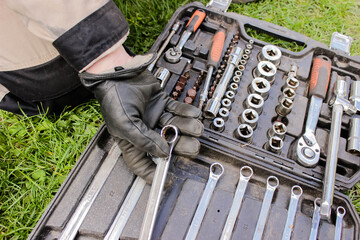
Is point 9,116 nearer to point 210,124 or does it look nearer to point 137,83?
point 137,83

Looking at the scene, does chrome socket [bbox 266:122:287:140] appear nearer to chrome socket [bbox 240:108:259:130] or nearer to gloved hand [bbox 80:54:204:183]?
chrome socket [bbox 240:108:259:130]

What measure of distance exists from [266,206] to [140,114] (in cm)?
76

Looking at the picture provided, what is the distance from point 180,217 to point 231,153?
0.41 metres

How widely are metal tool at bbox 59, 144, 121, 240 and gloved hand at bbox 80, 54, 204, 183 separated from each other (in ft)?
0.39

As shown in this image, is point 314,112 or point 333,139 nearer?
point 333,139

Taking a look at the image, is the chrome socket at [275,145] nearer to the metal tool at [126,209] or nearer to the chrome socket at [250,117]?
the chrome socket at [250,117]

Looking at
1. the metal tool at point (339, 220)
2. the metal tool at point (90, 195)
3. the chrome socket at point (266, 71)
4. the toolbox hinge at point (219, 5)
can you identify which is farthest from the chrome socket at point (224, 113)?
the toolbox hinge at point (219, 5)

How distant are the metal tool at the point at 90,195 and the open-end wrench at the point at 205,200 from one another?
465mm

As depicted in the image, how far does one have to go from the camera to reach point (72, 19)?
1.14 meters

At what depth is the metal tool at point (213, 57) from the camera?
1607 mm

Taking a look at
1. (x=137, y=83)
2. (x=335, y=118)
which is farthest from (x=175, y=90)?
(x=335, y=118)

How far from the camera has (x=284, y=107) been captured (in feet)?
5.26

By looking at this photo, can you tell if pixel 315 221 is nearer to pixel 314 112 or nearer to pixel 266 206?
pixel 266 206

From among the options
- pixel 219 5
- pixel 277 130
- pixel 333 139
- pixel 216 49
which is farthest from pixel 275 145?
pixel 219 5
